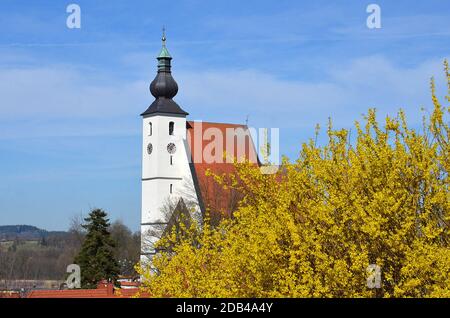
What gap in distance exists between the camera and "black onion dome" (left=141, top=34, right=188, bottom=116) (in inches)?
2832

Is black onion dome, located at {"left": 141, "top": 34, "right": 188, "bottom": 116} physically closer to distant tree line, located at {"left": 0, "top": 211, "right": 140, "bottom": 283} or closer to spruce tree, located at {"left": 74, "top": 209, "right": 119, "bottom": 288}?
distant tree line, located at {"left": 0, "top": 211, "right": 140, "bottom": 283}

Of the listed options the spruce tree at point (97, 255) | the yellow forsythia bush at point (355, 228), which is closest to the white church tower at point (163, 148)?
the spruce tree at point (97, 255)

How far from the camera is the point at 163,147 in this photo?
240 ft

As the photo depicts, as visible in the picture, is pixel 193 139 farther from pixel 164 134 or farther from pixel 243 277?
pixel 243 277

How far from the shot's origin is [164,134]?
73312mm

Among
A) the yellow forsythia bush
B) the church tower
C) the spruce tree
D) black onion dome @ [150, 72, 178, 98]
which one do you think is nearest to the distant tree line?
the church tower

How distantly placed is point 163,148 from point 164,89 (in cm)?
458

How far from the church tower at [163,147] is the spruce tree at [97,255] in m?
19.7

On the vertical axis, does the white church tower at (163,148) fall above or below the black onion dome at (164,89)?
below

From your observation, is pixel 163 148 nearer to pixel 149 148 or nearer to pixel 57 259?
pixel 149 148

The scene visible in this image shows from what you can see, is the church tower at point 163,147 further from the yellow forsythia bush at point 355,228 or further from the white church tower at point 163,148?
the yellow forsythia bush at point 355,228

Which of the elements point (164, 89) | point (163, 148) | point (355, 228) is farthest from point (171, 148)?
point (355, 228)

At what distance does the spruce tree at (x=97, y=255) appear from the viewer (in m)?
48.6
